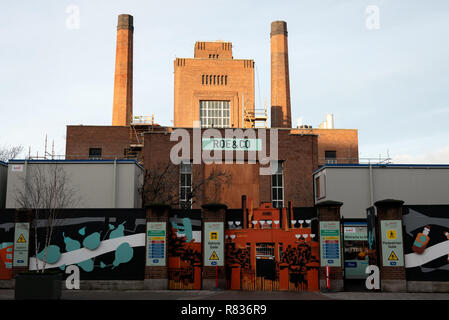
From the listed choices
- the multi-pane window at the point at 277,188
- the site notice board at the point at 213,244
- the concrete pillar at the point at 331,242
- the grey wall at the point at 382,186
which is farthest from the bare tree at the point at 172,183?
the concrete pillar at the point at 331,242

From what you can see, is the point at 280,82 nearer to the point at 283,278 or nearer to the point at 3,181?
the point at 3,181

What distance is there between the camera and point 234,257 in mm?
20938

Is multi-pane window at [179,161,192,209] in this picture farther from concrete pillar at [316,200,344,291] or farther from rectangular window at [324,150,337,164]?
rectangular window at [324,150,337,164]

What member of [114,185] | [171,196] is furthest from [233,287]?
[171,196]

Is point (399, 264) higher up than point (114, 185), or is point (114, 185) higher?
point (114, 185)

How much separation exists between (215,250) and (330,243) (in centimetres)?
486

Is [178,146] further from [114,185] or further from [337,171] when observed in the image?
[337,171]

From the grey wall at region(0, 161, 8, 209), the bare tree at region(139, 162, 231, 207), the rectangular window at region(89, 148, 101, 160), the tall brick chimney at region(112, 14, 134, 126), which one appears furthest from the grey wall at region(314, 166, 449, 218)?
the tall brick chimney at region(112, 14, 134, 126)

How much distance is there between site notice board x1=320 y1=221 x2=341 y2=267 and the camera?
20328 millimetres

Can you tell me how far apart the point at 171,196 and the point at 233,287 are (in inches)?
629

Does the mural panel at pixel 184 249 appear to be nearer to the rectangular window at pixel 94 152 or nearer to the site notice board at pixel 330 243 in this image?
the site notice board at pixel 330 243

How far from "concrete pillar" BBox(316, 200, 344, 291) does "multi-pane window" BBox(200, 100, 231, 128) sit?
3705cm

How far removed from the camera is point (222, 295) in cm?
1875

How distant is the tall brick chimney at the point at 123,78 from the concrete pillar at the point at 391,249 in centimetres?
3947
